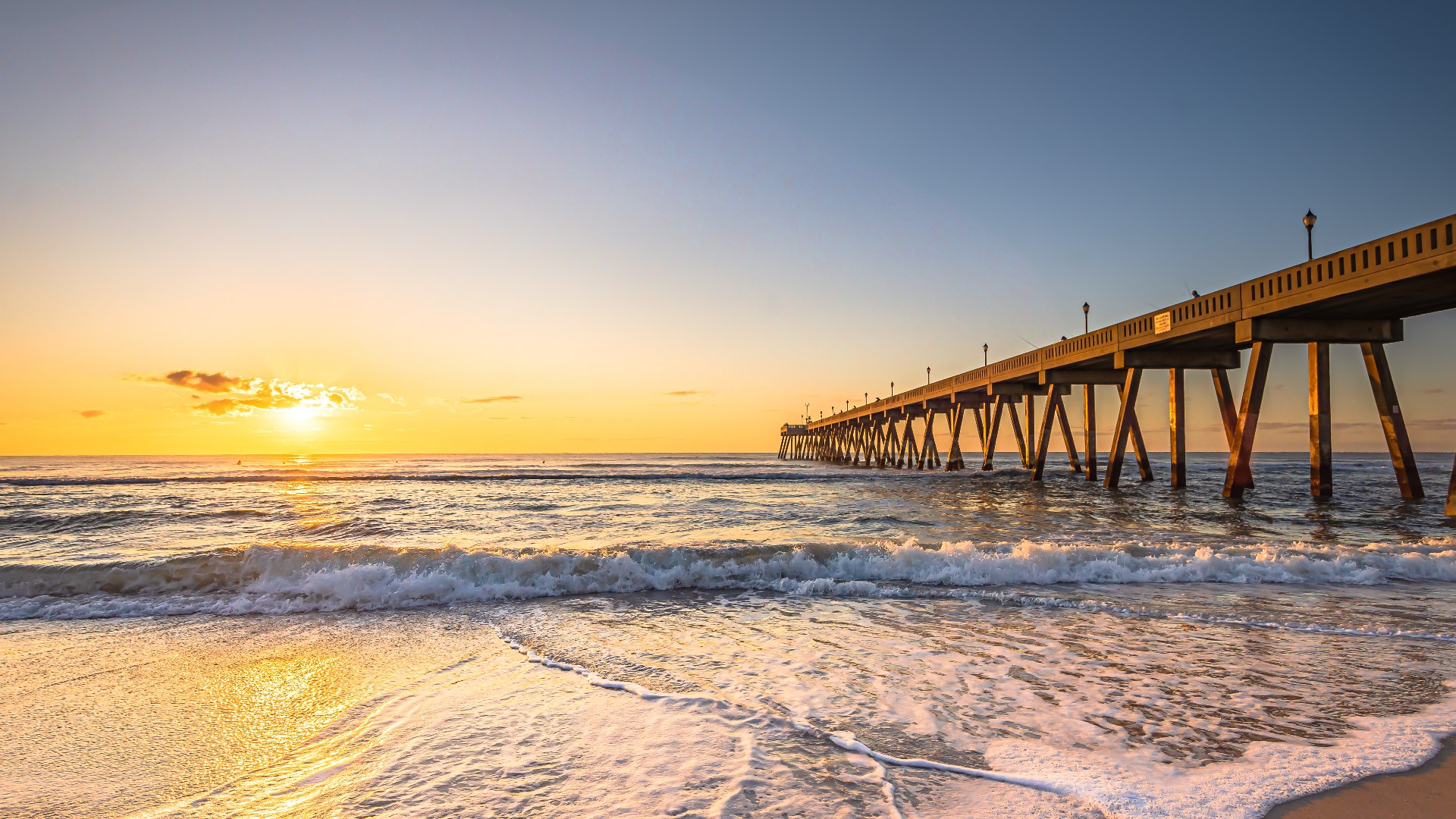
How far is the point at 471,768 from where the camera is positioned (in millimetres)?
3375

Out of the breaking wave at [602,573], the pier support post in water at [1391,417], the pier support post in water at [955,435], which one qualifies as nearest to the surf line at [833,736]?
the breaking wave at [602,573]

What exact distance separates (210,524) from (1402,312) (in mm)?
30889

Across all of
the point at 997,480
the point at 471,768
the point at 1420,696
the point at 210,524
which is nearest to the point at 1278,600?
the point at 1420,696

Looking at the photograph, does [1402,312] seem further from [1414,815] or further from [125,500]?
[125,500]

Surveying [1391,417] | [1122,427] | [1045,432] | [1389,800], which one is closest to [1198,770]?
[1389,800]

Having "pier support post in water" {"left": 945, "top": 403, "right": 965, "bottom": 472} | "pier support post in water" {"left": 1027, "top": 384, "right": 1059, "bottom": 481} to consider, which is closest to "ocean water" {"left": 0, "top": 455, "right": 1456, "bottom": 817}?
"pier support post in water" {"left": 1027, "top": 384, "right": 1059, "bottom": 481}

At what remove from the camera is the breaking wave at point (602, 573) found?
830 cm

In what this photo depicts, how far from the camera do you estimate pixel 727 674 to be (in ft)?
16.3

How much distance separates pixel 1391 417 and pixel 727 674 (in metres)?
22.2

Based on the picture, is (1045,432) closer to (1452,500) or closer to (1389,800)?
(1452,500)

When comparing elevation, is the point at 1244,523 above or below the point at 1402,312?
below

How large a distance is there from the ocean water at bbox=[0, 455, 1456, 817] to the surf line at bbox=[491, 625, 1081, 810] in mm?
22

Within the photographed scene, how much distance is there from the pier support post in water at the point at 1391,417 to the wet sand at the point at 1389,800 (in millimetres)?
20618

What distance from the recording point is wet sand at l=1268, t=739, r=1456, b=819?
2857 millimetres
